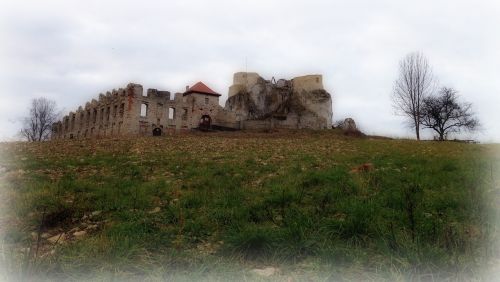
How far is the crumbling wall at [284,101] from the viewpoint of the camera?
211 feet

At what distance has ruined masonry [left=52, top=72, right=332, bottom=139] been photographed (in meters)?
51.1

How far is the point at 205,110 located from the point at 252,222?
169 ft

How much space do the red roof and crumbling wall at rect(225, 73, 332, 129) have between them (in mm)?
4829

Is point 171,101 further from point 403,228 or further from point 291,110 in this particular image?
point 403,228

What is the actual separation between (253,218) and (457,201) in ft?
11.7

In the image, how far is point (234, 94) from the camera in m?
67.1

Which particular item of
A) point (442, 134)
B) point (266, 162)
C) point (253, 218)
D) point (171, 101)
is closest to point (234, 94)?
point (171, 101)

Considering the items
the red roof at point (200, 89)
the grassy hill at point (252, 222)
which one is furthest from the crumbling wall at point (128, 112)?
the grassy hill at point (252, 222)

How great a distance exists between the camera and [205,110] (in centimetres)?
5738

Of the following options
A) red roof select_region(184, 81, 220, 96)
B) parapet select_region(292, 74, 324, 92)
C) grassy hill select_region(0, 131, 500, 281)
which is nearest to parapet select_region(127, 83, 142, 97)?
red roof select_region(184, 81, 220, 96)

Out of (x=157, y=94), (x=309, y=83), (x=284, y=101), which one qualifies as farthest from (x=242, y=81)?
(x=157, y=94)

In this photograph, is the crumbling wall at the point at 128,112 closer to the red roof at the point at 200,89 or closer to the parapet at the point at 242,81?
the red roof at the point at 200,89

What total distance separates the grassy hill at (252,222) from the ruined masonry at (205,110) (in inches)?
1592

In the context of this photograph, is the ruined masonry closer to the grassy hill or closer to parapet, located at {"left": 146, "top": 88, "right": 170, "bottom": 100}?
parapet, located at {"left": 146, "top": 88, "right": 170, "bottom": 100}
